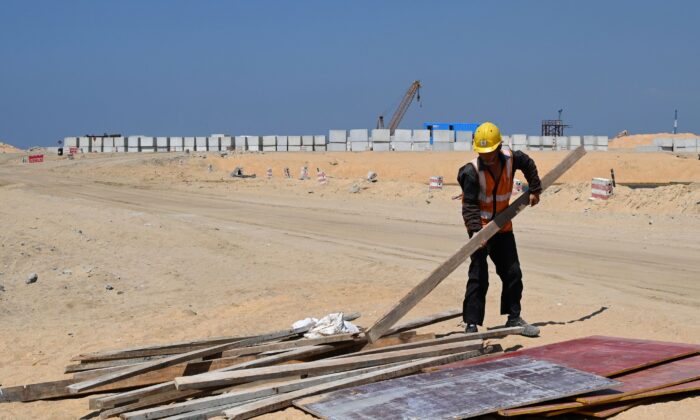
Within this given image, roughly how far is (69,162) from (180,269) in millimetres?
40096

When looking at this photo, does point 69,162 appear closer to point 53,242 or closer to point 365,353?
point 53,242

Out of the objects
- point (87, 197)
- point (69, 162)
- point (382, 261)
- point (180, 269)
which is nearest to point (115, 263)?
point (180, 269)

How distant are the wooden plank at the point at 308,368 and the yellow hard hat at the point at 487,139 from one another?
65.7 inches

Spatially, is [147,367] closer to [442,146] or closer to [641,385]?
[641,385]

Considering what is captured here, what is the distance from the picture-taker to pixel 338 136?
59188mm

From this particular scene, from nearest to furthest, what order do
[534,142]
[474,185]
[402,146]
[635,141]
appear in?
[474,185] → [402,146] → [534,142] → [635,141]

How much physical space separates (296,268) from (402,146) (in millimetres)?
43629

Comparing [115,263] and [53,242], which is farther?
[53,242]

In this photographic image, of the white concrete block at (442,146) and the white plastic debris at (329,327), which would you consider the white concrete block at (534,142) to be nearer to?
the white concrete block at (442,146)

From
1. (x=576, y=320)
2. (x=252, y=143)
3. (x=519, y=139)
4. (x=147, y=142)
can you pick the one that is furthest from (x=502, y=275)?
(x=147, y=142)

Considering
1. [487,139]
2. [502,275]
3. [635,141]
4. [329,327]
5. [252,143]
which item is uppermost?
[635,141]

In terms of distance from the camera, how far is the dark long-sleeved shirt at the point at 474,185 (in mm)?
6941

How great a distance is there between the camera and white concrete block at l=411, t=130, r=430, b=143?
55.5 m

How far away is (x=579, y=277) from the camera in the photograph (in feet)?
37.3
